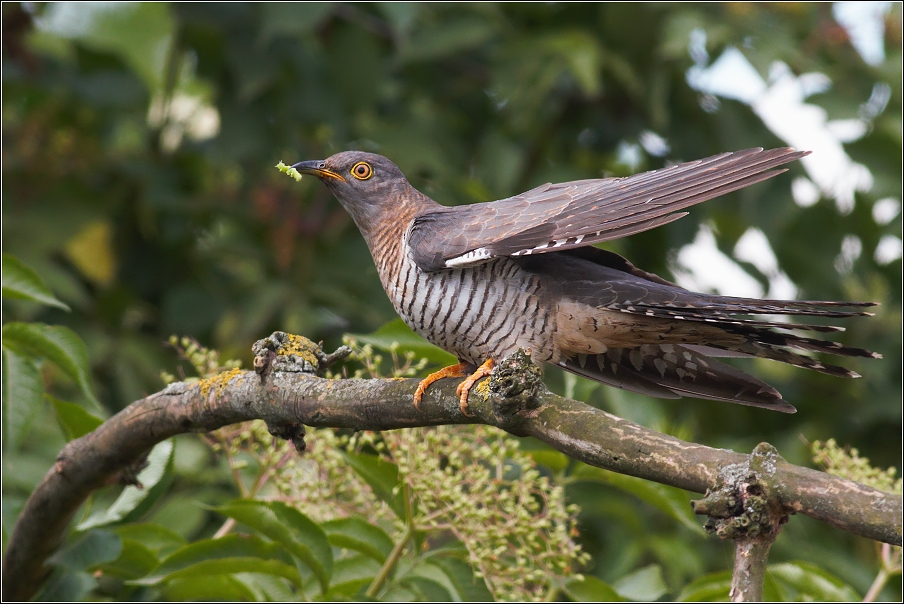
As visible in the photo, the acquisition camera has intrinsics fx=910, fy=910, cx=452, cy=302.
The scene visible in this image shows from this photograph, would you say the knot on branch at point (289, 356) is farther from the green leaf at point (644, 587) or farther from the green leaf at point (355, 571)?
the green leaf at point (644, 587)

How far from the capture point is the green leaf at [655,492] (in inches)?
89.8

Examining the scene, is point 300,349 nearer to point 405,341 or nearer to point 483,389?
point 405,341

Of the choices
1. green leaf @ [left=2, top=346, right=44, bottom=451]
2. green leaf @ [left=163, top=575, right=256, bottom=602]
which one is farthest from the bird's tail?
green leaf @ [left=2, top=346, right=44, bottom=451]

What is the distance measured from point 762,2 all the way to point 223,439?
3420 millimetres

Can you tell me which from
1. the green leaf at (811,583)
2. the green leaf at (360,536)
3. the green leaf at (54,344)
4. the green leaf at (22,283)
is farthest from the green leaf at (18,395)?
the green leaf at (811,583)

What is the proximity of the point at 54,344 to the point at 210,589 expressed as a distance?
722 millimetres

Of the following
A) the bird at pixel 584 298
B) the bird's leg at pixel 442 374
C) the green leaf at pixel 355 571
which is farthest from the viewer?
the green leaf at pixel 355 571

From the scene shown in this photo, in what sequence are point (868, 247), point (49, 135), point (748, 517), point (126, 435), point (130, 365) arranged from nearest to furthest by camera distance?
1. point (748, 517)
2. point (126, 435)
3. point (130, 365)
4. point (49, 135)
5. point (868, 247)

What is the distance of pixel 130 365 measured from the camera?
406cm

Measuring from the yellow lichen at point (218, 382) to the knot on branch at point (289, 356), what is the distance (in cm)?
9

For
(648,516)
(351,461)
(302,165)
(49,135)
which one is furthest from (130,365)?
(648,516)

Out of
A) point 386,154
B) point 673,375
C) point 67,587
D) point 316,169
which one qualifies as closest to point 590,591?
point 673,375

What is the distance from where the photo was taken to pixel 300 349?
2131 millimetres

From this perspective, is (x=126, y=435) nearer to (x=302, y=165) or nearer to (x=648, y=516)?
(x=302, y=165)
